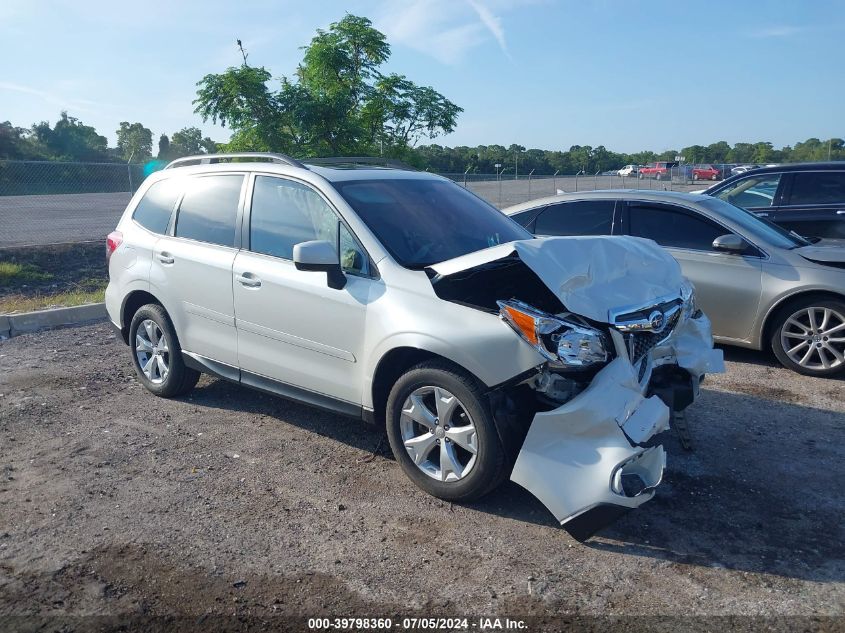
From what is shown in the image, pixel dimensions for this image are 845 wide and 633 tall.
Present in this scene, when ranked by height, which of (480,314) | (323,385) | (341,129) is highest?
(341,129)

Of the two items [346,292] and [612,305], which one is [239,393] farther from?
[612,305]

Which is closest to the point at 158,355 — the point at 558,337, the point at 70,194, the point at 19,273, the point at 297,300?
the point at 297,300

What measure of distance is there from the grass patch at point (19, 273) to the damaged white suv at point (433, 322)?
6.44 meters

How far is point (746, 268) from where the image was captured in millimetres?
6477

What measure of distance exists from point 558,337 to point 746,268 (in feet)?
12.0

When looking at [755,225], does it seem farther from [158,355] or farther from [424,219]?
[158,355]

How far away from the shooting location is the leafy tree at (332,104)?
10438 mm

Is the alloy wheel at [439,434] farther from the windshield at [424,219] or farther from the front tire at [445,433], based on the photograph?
the windshield at [424,219]

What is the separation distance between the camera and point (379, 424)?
4375mm

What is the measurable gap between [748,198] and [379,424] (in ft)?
24.1

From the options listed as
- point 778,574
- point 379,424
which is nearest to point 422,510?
point 379,424

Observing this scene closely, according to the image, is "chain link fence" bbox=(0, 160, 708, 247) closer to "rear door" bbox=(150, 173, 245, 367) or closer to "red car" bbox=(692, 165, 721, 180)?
"rear door" bbox=(150, 173, 245, 367)

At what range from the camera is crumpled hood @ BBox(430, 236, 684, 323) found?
12.2 ft

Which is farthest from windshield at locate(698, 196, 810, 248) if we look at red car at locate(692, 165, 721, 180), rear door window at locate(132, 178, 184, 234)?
red car at locate(692, 165, 721, 180)
